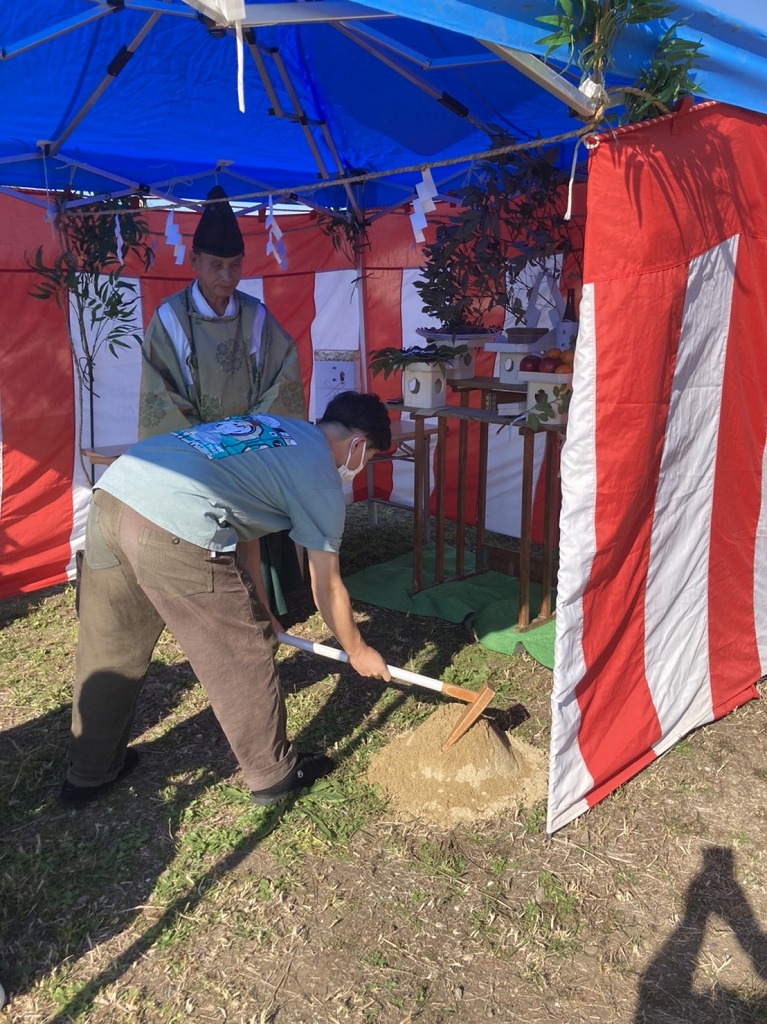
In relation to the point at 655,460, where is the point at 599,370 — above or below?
above

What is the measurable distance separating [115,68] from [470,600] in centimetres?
279

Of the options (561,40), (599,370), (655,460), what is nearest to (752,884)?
(655,460)

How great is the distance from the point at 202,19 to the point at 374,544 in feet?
10.2

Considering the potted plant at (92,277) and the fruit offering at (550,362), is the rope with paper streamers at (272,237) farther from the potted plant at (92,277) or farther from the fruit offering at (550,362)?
the fruit offering at (550,362)

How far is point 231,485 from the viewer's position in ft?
6.89

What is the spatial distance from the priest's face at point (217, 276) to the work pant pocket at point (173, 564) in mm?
1279

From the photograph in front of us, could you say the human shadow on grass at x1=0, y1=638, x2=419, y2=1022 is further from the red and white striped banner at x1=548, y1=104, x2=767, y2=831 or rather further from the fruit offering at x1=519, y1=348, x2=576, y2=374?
the fruit offering at x1=519, y1=348, x2=576, y2=374

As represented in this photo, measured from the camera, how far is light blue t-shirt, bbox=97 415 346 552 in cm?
206

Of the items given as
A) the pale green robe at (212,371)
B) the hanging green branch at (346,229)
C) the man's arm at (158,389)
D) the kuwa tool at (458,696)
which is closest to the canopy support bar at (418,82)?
the pale green robe at (212,371)

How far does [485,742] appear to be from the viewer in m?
2.49

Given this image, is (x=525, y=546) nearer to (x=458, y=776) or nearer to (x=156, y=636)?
(x=458, y=776)

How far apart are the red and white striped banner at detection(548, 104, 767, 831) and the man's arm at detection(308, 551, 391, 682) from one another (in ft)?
1.79

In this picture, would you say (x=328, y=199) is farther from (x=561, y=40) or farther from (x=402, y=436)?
(x=561, y=40)

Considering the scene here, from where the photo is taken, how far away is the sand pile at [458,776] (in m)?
2.46
